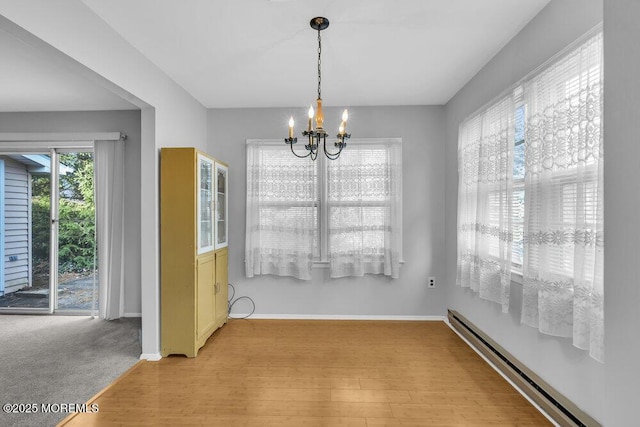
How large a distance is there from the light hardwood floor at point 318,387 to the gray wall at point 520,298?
0.33 m

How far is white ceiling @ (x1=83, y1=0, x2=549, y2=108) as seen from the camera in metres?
Result: 2.03

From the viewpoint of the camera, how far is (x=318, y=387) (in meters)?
2.34

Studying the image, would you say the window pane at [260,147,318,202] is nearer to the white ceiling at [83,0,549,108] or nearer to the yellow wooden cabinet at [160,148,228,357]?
the white ceiling at [83,0,549,108]

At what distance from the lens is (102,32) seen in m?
2.15

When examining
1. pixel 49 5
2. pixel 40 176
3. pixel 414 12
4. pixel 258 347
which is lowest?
pixel 258 347

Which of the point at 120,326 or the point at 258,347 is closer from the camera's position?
the point at 258,347

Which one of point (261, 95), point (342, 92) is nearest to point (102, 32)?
point (261, 95)

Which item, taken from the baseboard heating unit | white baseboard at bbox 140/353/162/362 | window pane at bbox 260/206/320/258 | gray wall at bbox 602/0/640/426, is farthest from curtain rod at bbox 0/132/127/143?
the baseboard heating unit

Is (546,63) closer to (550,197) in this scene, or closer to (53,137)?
(550,197)

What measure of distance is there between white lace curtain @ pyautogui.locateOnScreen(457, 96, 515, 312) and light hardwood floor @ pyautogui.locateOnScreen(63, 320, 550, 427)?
2.28 ft

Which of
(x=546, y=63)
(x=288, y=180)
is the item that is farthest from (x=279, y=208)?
(x=546, y=63)

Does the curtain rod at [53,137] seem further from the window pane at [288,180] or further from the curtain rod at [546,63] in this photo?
the curtain rod at [546,63]

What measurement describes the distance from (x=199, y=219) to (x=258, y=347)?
1.39 m

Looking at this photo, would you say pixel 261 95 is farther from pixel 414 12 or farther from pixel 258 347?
pixel 258 347
